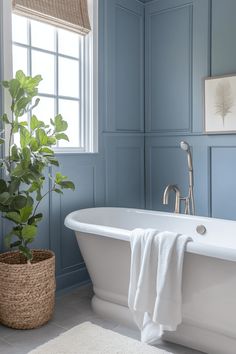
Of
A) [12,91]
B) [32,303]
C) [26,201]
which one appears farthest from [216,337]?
[12,91]

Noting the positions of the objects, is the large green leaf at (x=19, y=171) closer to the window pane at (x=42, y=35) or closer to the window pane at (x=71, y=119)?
the window pane at (x=71, y=119)

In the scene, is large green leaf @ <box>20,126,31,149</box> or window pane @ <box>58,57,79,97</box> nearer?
→ large green leaf @ <box>20,126,31,149</box>

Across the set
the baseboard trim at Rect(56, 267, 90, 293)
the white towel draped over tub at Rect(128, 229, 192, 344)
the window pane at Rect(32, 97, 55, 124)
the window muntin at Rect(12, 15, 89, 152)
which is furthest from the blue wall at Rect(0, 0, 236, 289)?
the white towel draped over tub at Rect(128, 229, 192, 344)

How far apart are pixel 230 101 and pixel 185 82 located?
0.48m

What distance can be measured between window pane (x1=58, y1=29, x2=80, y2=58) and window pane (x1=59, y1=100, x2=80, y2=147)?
396 millimetres

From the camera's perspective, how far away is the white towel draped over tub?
1.96 meters

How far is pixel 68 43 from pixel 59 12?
0.27 metres

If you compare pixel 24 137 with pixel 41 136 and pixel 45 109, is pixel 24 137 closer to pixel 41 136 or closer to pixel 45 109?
pixel 41 136

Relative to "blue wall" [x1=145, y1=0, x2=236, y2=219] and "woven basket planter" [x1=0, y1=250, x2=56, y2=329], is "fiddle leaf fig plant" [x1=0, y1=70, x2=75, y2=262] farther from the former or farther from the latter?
"blue wall" [x1=145, y1=0, x2=236, y2=219]

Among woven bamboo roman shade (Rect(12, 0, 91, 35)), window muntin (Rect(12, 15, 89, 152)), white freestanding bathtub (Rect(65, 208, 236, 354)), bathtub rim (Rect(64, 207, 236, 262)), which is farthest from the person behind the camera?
window muntin (Rect(12, 15, 89, 152))

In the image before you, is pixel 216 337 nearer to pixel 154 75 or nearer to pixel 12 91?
pixel 12 91

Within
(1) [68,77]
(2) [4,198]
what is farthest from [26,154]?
(1) [68,77]

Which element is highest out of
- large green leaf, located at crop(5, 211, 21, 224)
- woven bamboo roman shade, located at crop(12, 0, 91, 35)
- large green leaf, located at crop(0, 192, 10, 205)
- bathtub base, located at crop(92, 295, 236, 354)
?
woven bamboo roman shade, located at crop(12, 0, 91, 35)

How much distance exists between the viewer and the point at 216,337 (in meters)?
2.00
